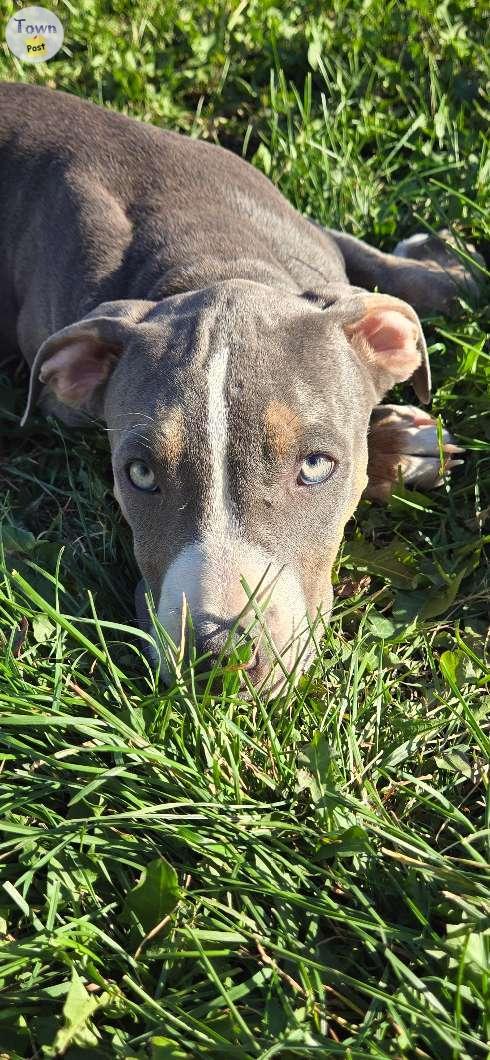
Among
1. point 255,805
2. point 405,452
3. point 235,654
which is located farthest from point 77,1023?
point 405,452

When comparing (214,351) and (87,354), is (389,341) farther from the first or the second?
(87,354)

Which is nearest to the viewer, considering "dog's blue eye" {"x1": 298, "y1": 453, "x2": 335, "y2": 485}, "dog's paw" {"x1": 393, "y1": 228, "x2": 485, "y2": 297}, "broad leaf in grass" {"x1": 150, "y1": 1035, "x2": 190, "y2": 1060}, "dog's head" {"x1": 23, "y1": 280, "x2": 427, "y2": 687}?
"broad leaf in grass" {"x1": 150, "y1": 1035, "x2": 190, "y2": 1060}

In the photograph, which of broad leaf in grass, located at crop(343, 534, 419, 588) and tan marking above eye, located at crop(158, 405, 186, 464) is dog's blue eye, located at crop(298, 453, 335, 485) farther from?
broad leaf in grass, located at crop(343, 534, 419, 588)

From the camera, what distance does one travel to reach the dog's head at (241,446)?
3.21 m

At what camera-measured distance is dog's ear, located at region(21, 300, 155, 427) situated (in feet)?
12.4

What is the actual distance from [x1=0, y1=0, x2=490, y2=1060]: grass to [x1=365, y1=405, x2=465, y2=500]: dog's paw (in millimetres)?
104

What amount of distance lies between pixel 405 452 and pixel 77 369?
4.70 feet

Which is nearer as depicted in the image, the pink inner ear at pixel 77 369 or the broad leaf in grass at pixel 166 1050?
the broad leaf in grass at pixel 166 1050

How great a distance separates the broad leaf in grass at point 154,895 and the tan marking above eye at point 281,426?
1340 millimetres

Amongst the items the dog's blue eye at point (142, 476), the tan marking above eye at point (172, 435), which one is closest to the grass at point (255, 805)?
the dog's blue eye at point (142, 476)

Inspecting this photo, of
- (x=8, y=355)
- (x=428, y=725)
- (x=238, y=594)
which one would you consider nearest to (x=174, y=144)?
(x=8, y=355)

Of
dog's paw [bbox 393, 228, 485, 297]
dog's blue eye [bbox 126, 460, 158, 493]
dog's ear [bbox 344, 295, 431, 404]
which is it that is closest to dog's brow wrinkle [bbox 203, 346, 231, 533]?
dog's blue eye [bbox 126, 460, 158, 493]

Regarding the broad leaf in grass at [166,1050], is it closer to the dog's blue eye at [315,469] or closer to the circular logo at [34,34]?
the dog's blue eye at [315,469]

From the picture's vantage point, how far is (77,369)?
13.4ft
